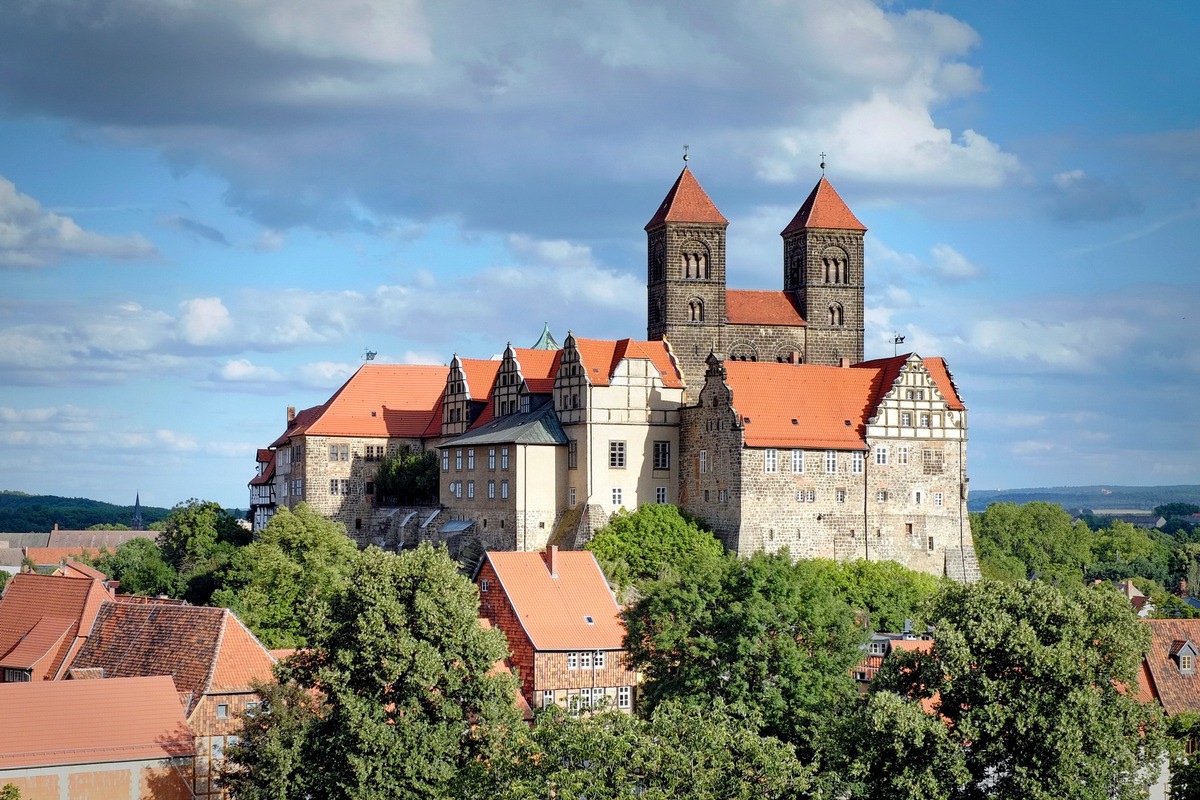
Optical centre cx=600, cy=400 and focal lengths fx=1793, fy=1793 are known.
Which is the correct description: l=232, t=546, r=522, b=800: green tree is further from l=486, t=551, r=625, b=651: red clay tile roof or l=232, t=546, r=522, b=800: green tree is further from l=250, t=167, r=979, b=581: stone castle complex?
l=250, t=167, r=979, b=581: stone castle complex

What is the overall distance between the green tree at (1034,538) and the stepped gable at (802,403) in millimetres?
39446

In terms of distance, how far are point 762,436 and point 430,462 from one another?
1972 cm

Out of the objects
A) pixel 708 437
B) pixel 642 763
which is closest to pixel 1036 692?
A: pixel 642 763

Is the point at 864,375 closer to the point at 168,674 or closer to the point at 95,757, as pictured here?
the point at 168,674

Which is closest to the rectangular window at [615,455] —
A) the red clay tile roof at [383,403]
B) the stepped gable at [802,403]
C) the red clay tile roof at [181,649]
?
the stepped gable at [802,403]

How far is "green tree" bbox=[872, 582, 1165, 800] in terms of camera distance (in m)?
40.7

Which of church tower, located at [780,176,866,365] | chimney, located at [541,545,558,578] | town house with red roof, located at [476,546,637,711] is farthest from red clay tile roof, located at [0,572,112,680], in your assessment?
church tower, located at [780,176,866,365]

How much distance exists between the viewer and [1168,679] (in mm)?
56812

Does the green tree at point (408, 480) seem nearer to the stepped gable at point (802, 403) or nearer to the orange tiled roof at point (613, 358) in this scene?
the orange tiled roof at point (613, 358)

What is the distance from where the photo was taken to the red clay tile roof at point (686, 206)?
8456cm

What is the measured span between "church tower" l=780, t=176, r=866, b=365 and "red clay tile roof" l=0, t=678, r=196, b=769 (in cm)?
4297

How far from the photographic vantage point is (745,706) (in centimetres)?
4891

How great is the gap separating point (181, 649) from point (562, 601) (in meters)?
12.9

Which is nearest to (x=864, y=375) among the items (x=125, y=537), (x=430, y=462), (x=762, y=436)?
(x=762, y=436)
